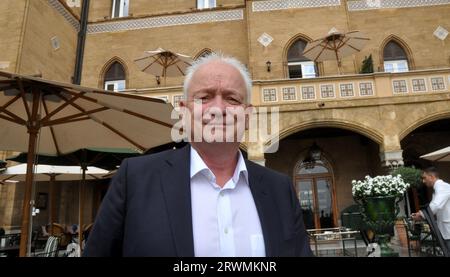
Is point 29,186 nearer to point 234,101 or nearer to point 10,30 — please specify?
point 234,101

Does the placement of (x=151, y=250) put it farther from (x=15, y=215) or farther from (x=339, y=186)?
(x=339, y=186)

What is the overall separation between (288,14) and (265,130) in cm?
630

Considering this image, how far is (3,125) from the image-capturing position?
5.02m

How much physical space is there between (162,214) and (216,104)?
520mm

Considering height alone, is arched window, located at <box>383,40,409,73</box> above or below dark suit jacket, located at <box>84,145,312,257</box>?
above

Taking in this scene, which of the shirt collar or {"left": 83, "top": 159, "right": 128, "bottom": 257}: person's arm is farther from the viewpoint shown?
the shirt collar

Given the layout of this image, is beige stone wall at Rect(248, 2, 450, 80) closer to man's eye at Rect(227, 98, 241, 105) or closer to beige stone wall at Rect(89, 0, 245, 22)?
beige stone wall at Rect(89, 0, 245, 22)

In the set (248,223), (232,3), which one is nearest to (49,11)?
(232,3)

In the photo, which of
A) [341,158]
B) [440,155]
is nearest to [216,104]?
[440,155]

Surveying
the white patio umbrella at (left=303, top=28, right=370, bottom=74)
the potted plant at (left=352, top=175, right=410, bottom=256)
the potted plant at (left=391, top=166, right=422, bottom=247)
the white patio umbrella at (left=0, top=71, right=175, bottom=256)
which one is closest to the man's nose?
the white patio umbrella at (left=0, top=71, right=175, bottom=256)

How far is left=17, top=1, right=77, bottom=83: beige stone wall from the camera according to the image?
13.7 metres

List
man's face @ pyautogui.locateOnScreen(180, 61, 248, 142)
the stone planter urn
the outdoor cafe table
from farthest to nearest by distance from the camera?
the outdoor cafe table, the stone planter urn, man's face @ pyautogui.locateOnScreen(180, 61, 248, 142)

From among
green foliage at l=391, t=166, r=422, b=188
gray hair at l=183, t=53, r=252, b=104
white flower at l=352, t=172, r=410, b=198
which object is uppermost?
green foliage at l=391, t=166, r=422, b=188
